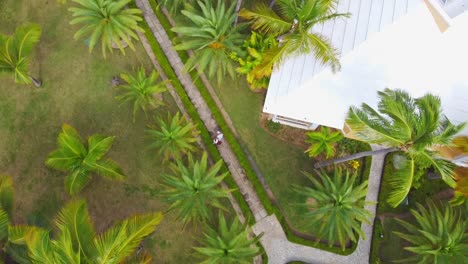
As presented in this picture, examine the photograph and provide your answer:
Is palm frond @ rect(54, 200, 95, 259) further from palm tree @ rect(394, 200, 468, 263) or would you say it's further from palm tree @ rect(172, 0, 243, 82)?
palm tree @ rect(394, 200, 468, 263)

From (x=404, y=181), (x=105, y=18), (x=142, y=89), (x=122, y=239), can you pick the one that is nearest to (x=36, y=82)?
(x=105, y=18)

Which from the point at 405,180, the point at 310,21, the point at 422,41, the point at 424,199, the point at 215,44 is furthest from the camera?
the point at 424,199

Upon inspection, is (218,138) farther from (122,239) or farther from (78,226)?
(78,226)

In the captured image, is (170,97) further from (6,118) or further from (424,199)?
(424,199)

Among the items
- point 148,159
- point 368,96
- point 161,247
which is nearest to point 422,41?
point 368,96

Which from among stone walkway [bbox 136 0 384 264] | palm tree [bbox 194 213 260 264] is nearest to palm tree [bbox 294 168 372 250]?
stone walkway [bbox 136 0 384 264]
